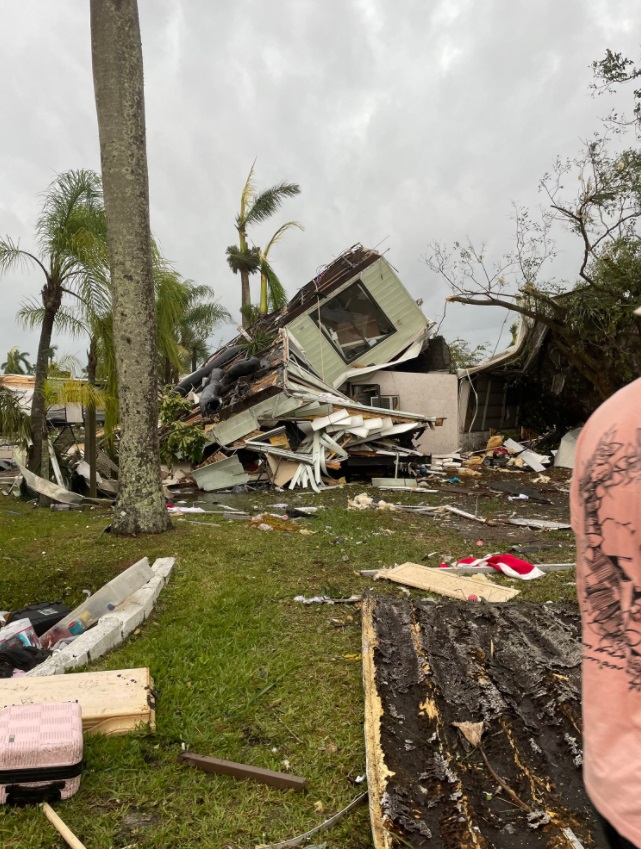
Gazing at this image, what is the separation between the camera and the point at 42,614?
4.48 m

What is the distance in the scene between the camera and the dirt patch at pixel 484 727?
230 centimetres

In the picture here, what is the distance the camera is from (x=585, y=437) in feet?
4.00

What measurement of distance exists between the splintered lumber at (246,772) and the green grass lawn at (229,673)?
0.03 m

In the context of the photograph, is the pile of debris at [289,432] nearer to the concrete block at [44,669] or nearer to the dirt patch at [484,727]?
the dirt patch at [484,727]

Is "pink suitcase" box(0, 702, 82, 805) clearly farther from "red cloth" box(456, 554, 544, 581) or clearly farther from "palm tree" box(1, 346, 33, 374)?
"palm tree" box(1, 346, 33, 374)

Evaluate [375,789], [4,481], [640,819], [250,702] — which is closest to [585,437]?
[640,819]

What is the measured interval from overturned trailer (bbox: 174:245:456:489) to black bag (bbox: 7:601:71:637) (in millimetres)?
7536

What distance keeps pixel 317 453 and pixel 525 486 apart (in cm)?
437

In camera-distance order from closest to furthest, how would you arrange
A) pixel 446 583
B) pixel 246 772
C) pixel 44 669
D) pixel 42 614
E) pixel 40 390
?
pixel 246 772 < pixel 44 669 < pixel 42 614 < pixel 446 583 < pixel 40 390

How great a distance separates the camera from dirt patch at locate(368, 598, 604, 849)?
2297mm

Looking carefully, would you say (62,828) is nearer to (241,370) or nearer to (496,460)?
(241,370)

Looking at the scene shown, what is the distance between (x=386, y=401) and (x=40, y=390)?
9716 mm

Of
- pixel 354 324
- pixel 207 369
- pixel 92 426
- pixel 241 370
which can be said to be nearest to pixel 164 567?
pixel 92 426

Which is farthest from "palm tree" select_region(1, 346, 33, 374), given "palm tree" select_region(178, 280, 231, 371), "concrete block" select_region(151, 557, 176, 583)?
"concrete block" select_region(151, 557, 176, 583)
